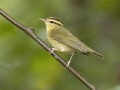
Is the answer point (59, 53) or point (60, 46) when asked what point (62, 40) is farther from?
→ point (59, 53)

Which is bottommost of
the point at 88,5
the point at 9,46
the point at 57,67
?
the point at 9,46

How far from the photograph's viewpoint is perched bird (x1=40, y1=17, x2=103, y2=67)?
5652mm

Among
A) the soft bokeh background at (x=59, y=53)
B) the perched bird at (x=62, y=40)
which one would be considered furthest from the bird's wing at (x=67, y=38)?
the soft bokeh background at (x=59, y=53)

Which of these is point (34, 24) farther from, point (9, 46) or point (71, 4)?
point (71, 4)

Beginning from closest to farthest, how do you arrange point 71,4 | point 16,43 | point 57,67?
point 16,43 → point 57,67 → point 71,4

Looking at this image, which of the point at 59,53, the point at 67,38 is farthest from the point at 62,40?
the point at 59,53

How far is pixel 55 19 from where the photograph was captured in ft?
21.0

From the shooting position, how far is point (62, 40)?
19.6 feet

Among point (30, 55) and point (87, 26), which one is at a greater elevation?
point (87, 26)

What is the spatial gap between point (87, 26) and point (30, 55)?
123cm

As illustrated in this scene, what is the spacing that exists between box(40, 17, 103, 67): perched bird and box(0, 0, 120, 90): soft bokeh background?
5.8 inches

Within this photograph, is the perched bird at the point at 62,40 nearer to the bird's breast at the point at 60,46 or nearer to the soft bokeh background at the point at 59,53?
the bird's breast at the point at 60,46

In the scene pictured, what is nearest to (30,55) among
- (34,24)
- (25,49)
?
(25,49)

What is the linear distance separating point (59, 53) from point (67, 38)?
337mm
